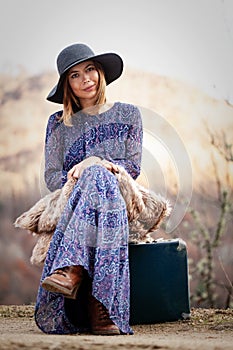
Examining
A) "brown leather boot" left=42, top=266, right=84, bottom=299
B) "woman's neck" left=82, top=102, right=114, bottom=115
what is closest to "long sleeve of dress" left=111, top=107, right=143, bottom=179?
"woman's neck" left=82, top=102, right=114, bottom=115

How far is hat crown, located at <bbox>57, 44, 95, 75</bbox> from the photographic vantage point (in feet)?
8.75

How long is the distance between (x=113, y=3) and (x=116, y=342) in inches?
85.9

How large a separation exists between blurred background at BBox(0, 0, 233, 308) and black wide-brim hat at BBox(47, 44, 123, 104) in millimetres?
980

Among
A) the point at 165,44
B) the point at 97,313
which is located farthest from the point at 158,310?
the point at 165,44

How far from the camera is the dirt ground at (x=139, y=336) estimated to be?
1860 millimetres

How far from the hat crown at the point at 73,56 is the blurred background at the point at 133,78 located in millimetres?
1087

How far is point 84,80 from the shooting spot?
268 cm

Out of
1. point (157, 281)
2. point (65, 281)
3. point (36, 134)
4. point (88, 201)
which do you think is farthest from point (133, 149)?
point (36, 134)

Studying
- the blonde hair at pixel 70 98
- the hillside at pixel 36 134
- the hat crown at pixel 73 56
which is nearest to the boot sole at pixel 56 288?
the blonde hair at pixel 70 98

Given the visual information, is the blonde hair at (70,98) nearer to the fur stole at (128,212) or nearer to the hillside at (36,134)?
the fur stole at (128,212)

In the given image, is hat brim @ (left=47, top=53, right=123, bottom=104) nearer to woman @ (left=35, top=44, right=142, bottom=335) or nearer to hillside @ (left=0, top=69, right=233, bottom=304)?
woman @ (left=35, top=44, right=142, bottom=335)

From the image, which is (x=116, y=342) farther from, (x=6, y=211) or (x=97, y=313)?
(x=6, y=211)

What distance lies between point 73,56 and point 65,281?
2.71 feet

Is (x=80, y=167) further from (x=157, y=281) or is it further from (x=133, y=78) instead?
(x=133, y=78)
